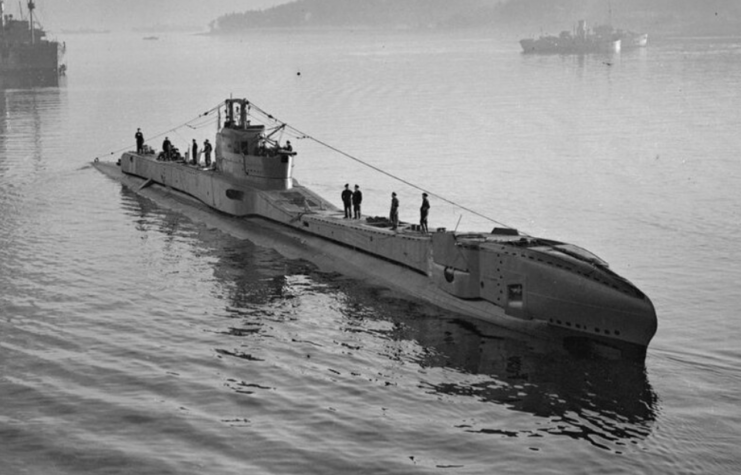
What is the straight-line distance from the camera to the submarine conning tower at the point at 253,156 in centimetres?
5344

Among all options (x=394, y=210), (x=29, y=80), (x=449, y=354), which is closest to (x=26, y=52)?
(x=29, y=80)

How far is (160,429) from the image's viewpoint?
88.5 feet

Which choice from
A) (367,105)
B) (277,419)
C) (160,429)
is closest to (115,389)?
(160,429)

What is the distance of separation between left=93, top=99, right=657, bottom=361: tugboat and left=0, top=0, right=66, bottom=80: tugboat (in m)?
133

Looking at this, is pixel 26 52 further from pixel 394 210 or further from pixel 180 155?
pixel 394 210

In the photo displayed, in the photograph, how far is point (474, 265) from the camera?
123 feet

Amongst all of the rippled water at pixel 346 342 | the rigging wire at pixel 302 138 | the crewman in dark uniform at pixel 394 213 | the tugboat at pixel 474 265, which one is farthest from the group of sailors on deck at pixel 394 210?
the rigging wire at pixel 302 138

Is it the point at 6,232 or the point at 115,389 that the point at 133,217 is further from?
the point at 115,389

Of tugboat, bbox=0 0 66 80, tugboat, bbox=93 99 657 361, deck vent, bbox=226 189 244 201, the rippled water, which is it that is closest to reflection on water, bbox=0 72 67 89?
tugboat, bbox=0 0 66 80

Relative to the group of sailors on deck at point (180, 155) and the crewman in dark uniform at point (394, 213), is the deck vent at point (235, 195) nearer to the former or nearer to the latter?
the group of sailors on deck at point (180, 155)

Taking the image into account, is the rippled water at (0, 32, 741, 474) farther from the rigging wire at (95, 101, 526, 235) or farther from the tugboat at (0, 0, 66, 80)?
the tugboat at (0, 0, 66, 80)

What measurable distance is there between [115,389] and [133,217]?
97.9ft

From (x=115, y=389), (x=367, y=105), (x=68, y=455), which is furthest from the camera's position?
(x=367, y=105)

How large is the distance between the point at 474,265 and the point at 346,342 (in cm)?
622
